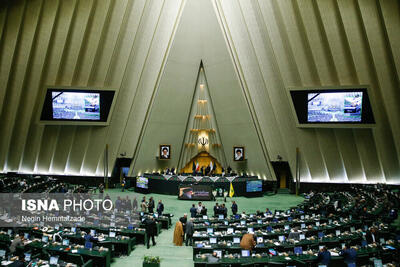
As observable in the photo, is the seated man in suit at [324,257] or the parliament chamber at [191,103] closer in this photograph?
the seated man in suit at [324,257]

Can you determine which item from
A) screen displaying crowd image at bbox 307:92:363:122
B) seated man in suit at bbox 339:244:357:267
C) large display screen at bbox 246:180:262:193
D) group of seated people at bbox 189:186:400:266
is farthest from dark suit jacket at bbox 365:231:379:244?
large display screen at bbox 246:180:262:193

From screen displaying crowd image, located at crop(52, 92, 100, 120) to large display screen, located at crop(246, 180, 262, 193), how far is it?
12065mm

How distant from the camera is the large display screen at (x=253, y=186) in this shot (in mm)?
22375

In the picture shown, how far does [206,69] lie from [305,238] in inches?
717

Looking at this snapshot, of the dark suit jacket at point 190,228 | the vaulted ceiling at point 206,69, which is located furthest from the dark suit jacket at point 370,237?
the vaulted ceiling at point 206,69

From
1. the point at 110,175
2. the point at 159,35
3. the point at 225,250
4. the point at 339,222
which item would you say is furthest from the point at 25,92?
the point at 339,222

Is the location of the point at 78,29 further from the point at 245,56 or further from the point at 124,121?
the point at 245,56

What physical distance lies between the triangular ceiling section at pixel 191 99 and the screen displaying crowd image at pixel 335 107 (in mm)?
4623

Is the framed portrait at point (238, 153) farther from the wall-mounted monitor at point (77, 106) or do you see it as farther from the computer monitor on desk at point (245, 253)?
the computer monitor on desk at point (245, 253)

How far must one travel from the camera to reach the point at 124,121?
23469 millimetres

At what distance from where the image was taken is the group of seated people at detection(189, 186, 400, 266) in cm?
849

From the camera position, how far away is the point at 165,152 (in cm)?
2583

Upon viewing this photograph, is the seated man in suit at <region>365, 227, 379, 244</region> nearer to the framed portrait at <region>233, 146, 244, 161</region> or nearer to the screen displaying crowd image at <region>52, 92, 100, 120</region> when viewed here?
the framed portrait at <region>233, 146, 244, 161</region>

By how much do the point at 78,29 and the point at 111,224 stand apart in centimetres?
1405
